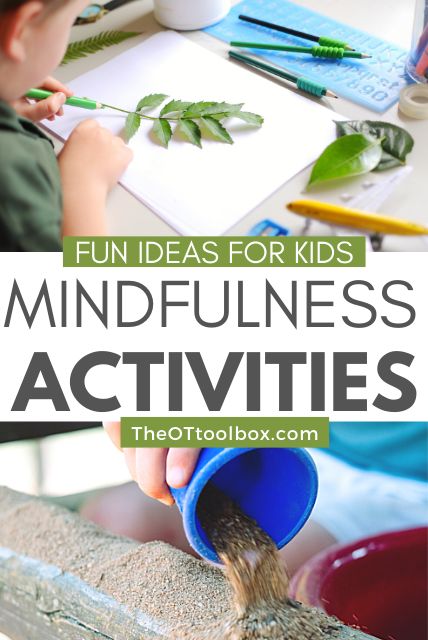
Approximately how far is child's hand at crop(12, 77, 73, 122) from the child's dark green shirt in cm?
12

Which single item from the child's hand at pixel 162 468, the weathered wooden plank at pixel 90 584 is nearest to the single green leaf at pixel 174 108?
the child's hand at pixel 162 468

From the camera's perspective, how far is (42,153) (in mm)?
603

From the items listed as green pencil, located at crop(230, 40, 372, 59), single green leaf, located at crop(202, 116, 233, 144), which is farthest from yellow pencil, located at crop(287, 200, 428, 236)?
green pencil, located at crop(230, 40, 372, 59)

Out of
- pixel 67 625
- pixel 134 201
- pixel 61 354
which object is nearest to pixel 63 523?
pixel 67 625

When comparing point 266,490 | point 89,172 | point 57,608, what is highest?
point 89,172

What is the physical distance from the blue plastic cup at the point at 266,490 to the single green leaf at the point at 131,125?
0.30 metres

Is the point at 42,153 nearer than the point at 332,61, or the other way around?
the point at 42,153

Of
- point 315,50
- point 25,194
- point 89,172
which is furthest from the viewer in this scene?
point 315,50

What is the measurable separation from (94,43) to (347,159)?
0.32m

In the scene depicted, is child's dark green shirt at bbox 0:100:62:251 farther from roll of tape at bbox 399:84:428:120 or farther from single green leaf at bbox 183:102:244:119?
roll of tape at bbox 399:84:428:120

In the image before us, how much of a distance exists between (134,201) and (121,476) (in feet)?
1.20

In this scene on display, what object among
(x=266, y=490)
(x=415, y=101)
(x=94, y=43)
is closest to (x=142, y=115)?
(x=94, y=43)

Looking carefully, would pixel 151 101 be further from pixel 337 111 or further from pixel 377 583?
pixel 377 583

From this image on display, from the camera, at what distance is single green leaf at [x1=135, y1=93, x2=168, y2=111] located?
2.42 ft
